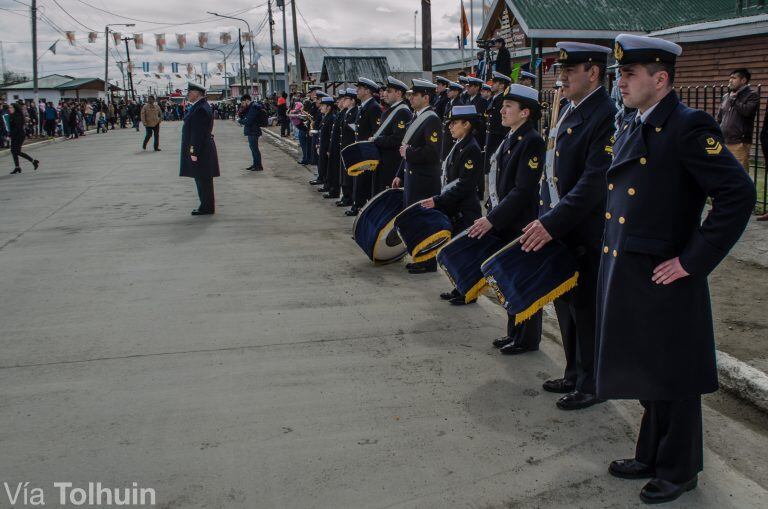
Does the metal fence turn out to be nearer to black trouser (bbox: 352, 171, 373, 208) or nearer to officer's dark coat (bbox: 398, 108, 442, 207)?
officer's dark coat (bbox: 398, 108, 442, 207)

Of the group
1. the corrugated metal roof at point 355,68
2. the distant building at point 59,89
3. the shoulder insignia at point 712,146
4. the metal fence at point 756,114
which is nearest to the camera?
the shoulder insignia at point 712,146

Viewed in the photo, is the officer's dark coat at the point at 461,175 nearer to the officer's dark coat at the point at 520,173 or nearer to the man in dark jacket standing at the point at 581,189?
the officer's dark coat at the point at 520,173

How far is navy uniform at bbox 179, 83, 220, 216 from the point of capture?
1037cm

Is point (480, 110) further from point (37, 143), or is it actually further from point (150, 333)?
point (37, 143)

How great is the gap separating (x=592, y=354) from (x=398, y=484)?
4.70ft

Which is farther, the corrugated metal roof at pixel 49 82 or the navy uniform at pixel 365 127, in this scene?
the corrugated metal roof at pixel 49 82

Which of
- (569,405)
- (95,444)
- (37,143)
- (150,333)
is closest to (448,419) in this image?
(569,405)

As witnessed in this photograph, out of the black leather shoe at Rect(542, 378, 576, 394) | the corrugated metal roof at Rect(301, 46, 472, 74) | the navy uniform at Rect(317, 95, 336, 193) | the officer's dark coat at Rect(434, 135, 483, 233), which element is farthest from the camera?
the corrugated metal roof at Rect(301, 46, 472, 74)

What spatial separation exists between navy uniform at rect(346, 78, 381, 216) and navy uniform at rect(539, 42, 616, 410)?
659 centimetres

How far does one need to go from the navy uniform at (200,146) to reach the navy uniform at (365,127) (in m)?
2.21

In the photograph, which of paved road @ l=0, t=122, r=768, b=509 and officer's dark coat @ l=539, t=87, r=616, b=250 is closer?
paved road @ l=0, t=122, r=768, b=509

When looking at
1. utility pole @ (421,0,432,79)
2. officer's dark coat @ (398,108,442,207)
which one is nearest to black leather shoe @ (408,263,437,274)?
officer's dark coat @ (398,108,442,207)

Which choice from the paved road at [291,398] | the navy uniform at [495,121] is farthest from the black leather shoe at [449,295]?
the navy uniform at [495,121]

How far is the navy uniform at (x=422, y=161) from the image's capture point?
23.2 feet
